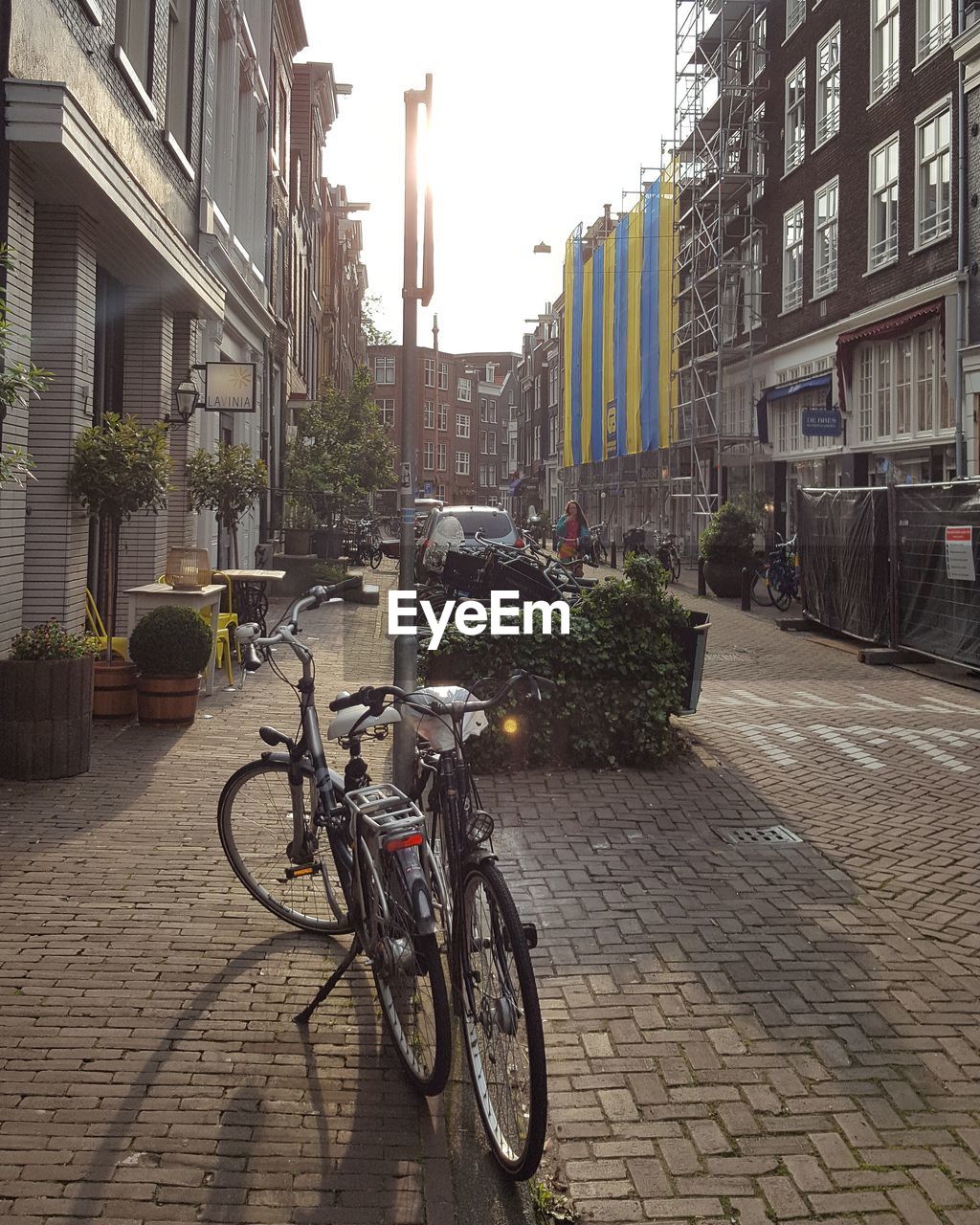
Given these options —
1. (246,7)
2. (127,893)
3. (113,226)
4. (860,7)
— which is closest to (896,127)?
(860,7)

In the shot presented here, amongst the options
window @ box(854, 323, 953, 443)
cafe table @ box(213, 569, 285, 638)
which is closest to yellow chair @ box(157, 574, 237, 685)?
cafe table @ box(213, 569, 285, 638)

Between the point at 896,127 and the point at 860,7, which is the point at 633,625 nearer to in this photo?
the point at 896,127

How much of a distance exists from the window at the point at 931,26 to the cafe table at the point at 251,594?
1547cm

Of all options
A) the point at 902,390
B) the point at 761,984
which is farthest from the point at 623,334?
the point at 761,984

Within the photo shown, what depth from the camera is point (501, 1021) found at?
328 centimetres

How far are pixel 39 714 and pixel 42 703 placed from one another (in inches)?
2.7

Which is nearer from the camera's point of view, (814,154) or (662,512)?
(814,154)

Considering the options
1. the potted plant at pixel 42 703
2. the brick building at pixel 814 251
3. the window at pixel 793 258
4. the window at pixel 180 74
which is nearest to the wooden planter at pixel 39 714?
the potted plant at pixel 42 703

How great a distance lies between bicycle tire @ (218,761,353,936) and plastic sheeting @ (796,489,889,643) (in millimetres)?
11465

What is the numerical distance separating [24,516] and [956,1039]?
785 centimetres

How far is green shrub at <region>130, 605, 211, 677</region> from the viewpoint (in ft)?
29.2

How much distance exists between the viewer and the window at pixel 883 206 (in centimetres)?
2342

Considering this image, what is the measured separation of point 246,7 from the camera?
21.6m

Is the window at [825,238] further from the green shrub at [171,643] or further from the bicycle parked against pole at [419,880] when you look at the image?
the bicycle parked against pole at [419,880]
